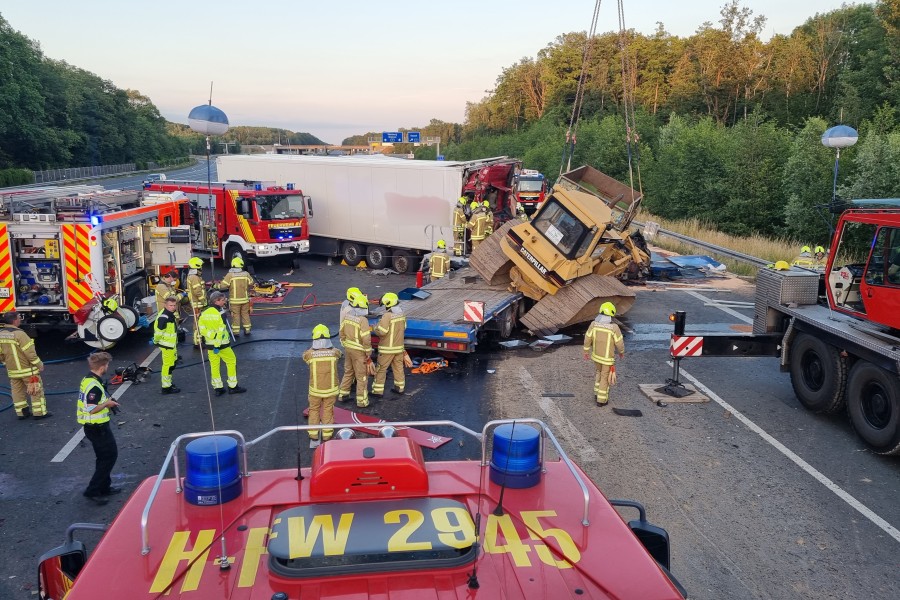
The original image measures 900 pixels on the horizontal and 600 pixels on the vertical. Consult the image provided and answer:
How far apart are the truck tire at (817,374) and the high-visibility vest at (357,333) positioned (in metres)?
6.10

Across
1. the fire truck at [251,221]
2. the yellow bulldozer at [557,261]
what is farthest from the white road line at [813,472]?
the fire truck at [251,221]

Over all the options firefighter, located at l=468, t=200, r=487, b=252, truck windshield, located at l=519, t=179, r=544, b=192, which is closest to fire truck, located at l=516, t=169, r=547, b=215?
truck windshield, located at l=519, t=179, r=544, b=192

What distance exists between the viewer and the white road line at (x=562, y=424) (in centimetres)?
845

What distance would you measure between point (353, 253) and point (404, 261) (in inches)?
85.2

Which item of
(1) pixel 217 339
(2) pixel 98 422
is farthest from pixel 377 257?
(2) pixel 98 422

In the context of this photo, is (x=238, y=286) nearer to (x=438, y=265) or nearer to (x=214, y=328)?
(x=214, y=328)

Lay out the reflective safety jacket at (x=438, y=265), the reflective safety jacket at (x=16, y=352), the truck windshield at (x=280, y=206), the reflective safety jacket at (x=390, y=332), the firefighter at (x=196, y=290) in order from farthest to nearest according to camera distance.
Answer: the truck windshield at (x=280, y=206), the reflective safety jacket at (x=438, y=265), the firefighter at (x=196, y=290), the reflective safety jacket at (x=390, y=332), the reflective safety jacket at (x=16, y=352)

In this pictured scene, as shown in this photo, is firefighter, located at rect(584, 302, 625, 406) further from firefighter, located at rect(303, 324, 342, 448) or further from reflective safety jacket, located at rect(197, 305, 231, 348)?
reflective safety jacket, located at rect(197, 305, 231, 348)

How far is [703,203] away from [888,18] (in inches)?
660

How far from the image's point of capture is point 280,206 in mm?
20422

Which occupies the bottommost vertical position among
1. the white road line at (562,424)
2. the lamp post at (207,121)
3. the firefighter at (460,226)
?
the white road line at (562,424)

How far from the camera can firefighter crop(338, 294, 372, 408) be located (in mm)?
9539

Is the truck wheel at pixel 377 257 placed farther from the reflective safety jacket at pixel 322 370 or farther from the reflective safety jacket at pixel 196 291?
the reflective safety jacket at pixel 322 370

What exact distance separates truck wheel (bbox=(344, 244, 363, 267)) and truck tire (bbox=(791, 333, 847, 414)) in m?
14.8
